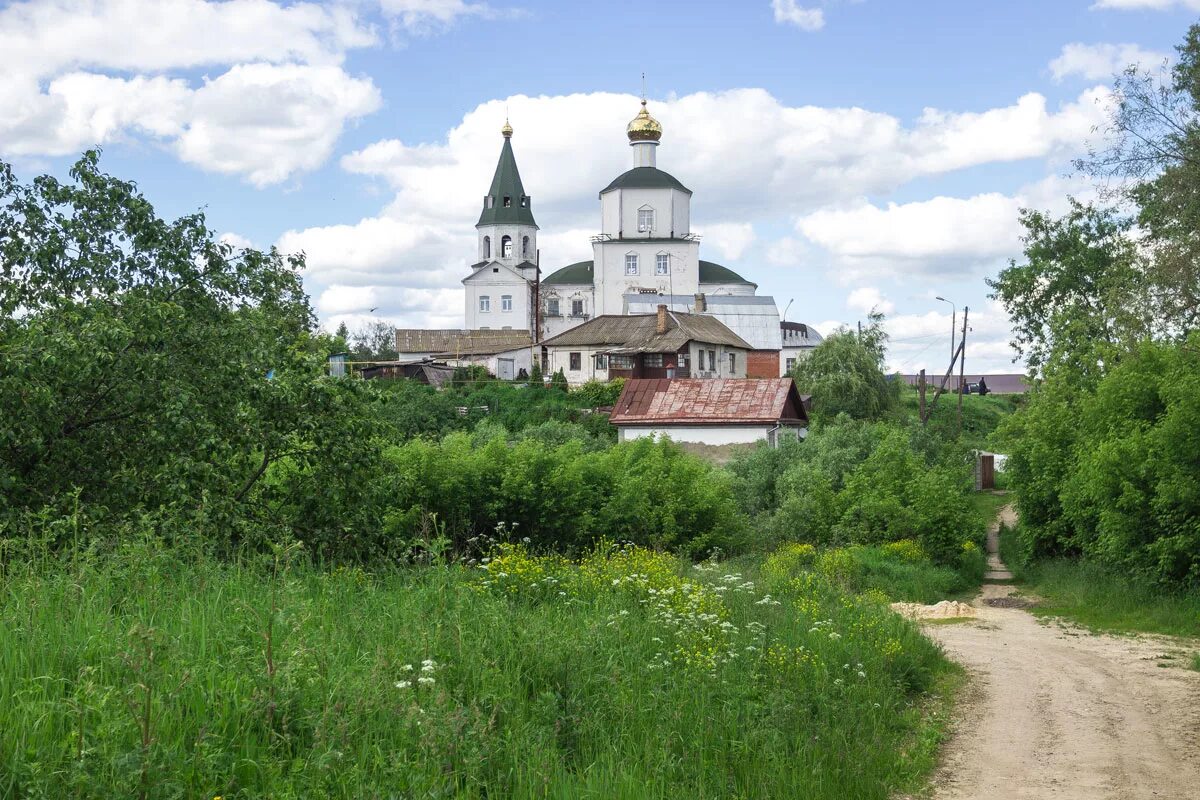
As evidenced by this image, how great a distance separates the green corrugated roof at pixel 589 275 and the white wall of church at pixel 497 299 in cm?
334

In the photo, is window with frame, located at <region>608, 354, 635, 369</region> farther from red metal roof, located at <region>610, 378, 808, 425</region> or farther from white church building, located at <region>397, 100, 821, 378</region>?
white church building, located at <region>397, 100, 821, 378</region>

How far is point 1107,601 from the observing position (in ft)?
65.7

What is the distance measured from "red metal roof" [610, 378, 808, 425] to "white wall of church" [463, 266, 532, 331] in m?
44.2

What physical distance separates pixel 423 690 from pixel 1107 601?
16468mm

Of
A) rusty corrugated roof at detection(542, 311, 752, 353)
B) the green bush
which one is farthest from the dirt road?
rusty corrugated roof at detection(542, 311, 752, 353)

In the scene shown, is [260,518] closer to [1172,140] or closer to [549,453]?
[549,453]

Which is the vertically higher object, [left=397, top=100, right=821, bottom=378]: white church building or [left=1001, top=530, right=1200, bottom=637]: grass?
[left=397, top=100, right=821, bottom=378]: white church building

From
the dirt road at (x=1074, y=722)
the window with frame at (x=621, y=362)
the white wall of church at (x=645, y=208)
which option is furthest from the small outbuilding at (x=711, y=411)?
the white wall of church at (x=645, y=208)

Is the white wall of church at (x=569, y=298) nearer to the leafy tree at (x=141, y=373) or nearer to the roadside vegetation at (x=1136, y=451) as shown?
the roadside vegetation at (x=1136, y=451)

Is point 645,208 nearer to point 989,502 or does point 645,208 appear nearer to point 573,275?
point 573,275

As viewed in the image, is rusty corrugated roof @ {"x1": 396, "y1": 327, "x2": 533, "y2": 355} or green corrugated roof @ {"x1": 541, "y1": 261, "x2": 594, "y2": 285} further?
green corrugated roof @ {"x1": 541, "y1": 261, "x2": 594, "y2": 285}

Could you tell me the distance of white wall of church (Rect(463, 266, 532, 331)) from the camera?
87.5 m

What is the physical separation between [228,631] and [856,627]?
6966mm

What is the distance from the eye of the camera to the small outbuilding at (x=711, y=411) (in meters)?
40.8
